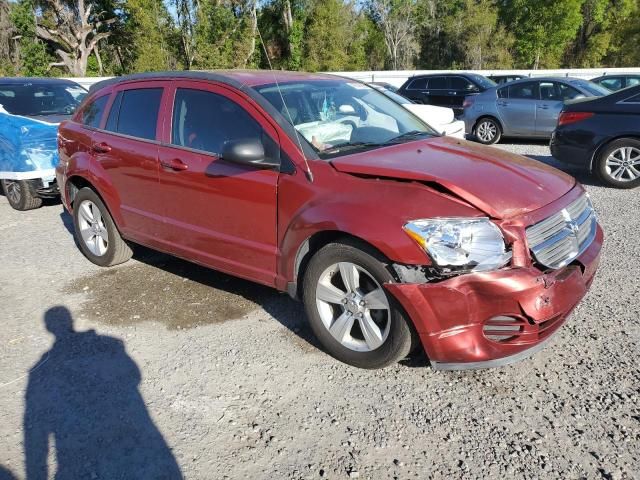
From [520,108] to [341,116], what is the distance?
878 cm

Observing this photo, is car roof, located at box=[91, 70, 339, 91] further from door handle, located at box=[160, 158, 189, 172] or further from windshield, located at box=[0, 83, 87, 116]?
windshield, located at box=[0, 83, 87, 116]

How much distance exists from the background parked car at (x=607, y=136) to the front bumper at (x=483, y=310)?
533cm

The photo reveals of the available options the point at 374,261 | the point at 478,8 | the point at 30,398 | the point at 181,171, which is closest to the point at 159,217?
the point at 181,171

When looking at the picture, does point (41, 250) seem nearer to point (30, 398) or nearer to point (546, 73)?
point (30, 398)

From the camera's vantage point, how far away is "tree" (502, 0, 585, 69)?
33906 millimetres

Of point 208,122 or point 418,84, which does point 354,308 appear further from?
point 418,84

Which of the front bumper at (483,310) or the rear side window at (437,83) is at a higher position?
the rear side window at (437,83)

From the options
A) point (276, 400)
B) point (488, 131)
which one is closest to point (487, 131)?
point (488, 131)

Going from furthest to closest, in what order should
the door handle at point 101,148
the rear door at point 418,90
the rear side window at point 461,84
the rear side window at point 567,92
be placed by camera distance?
the rear door at point 418,90, the rear side window at point 461,84, the rear side window at point 567,92, the door handle at point 101,148

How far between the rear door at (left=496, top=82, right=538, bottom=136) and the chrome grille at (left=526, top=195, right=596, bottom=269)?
8693mm

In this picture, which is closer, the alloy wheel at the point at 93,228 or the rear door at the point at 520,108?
the alloy wheel at the point at 93,228

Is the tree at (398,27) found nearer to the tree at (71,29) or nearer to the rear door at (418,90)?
the tree at (71,29)

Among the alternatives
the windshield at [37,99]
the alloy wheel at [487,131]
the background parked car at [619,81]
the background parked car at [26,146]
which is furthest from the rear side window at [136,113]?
the background parked car at [619,81]

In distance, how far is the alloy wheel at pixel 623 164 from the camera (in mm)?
7395
